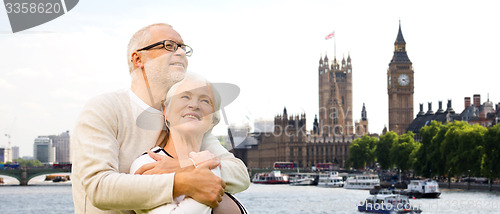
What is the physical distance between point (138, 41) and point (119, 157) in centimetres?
49

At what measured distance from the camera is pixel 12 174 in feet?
262

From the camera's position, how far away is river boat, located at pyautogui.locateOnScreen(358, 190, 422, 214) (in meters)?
41.2

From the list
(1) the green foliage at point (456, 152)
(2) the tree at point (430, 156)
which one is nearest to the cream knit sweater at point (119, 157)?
(1) the green foliage at point (456, 152)

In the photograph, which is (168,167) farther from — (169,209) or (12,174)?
(12,174)

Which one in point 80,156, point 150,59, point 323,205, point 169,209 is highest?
point 150,59

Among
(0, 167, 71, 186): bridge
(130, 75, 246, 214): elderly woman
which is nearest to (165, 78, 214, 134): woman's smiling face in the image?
(130, 75, 246, 214): elderly woman

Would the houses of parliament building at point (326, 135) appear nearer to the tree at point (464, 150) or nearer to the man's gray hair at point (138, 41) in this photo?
the tree at point (464, 150)

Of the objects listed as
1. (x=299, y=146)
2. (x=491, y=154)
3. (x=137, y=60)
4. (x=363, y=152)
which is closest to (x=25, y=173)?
(x=363, y=152)

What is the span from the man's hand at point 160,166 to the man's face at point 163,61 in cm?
33

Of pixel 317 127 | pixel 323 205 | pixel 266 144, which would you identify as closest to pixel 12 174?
pixel 323 205

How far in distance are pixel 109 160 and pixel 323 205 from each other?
44765mm

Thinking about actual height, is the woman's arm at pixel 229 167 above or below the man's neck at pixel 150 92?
below

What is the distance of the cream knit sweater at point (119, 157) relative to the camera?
269 cm

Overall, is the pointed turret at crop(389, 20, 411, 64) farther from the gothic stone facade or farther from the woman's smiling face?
the woman's smiling face
